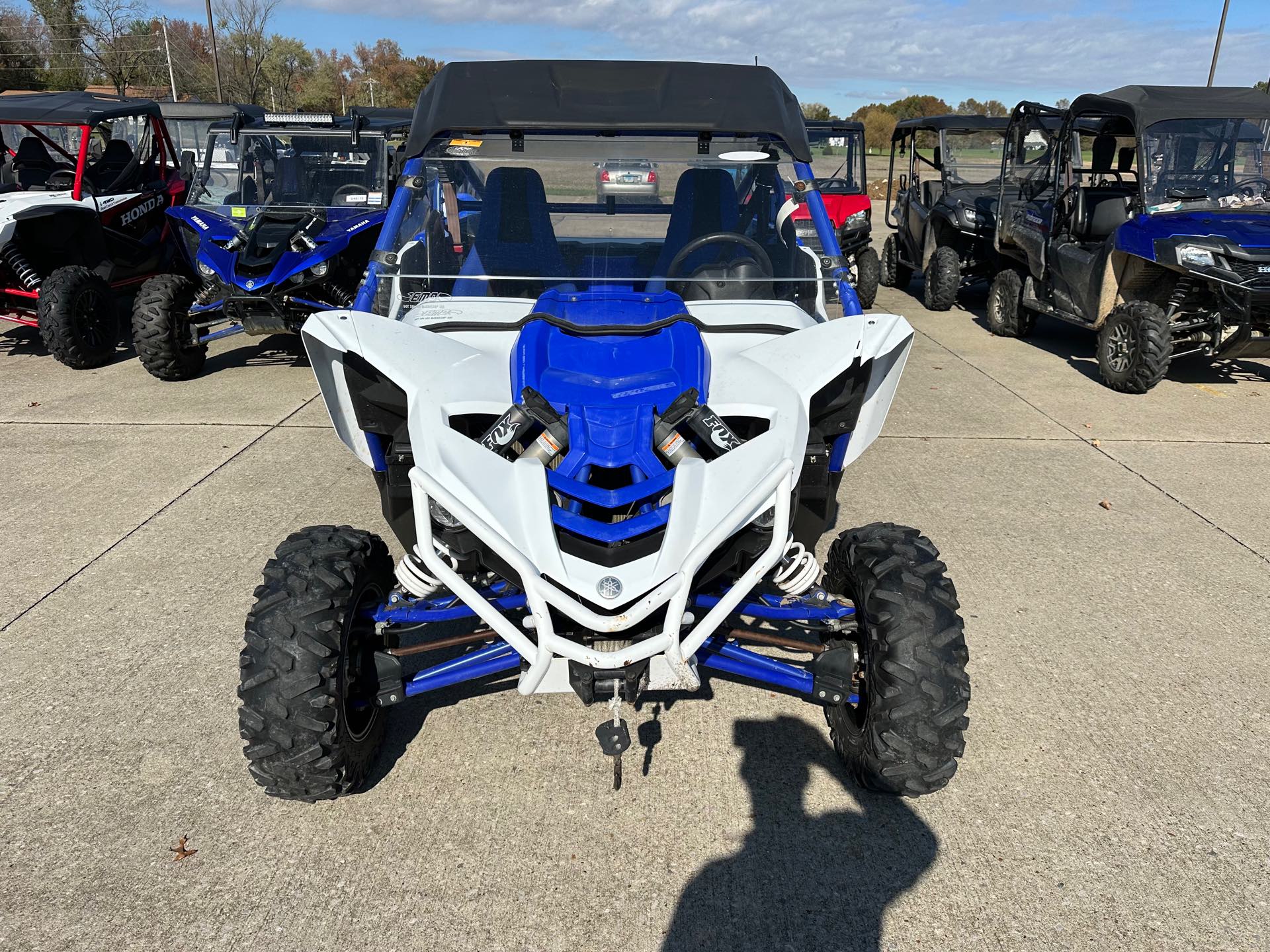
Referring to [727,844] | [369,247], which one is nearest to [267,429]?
[369,247]

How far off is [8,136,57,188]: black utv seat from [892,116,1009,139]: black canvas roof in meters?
9.80

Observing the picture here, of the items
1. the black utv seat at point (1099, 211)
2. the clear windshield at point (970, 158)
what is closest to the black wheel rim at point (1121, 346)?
the black utv seat at point (1099, 211)

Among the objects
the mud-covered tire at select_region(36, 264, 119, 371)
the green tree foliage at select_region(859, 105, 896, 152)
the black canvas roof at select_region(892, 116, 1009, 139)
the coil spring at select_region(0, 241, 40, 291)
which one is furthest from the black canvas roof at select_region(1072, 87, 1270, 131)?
the green tree foliage at select_region(859, 105, 896, 152)

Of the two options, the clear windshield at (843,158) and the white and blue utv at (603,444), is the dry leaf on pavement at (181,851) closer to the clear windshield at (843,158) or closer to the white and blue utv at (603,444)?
the white and blue utv at (603,444)

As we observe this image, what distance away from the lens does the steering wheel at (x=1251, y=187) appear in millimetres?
7664

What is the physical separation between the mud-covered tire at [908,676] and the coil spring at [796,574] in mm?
143

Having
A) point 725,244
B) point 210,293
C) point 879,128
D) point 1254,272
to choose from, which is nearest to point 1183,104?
point 1254,272

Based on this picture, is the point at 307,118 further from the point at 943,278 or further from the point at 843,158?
the point at 943,278

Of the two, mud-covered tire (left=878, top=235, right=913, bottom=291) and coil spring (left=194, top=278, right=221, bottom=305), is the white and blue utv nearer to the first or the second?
coil spring (left=194, top=278, right=221, bottom=305)

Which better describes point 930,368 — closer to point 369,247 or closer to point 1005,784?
point 369,247

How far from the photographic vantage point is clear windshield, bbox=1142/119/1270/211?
759cm

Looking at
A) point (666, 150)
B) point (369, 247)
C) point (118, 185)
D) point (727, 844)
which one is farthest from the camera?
point (118, 185)

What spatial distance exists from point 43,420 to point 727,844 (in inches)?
241

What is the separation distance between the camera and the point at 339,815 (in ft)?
9.15
